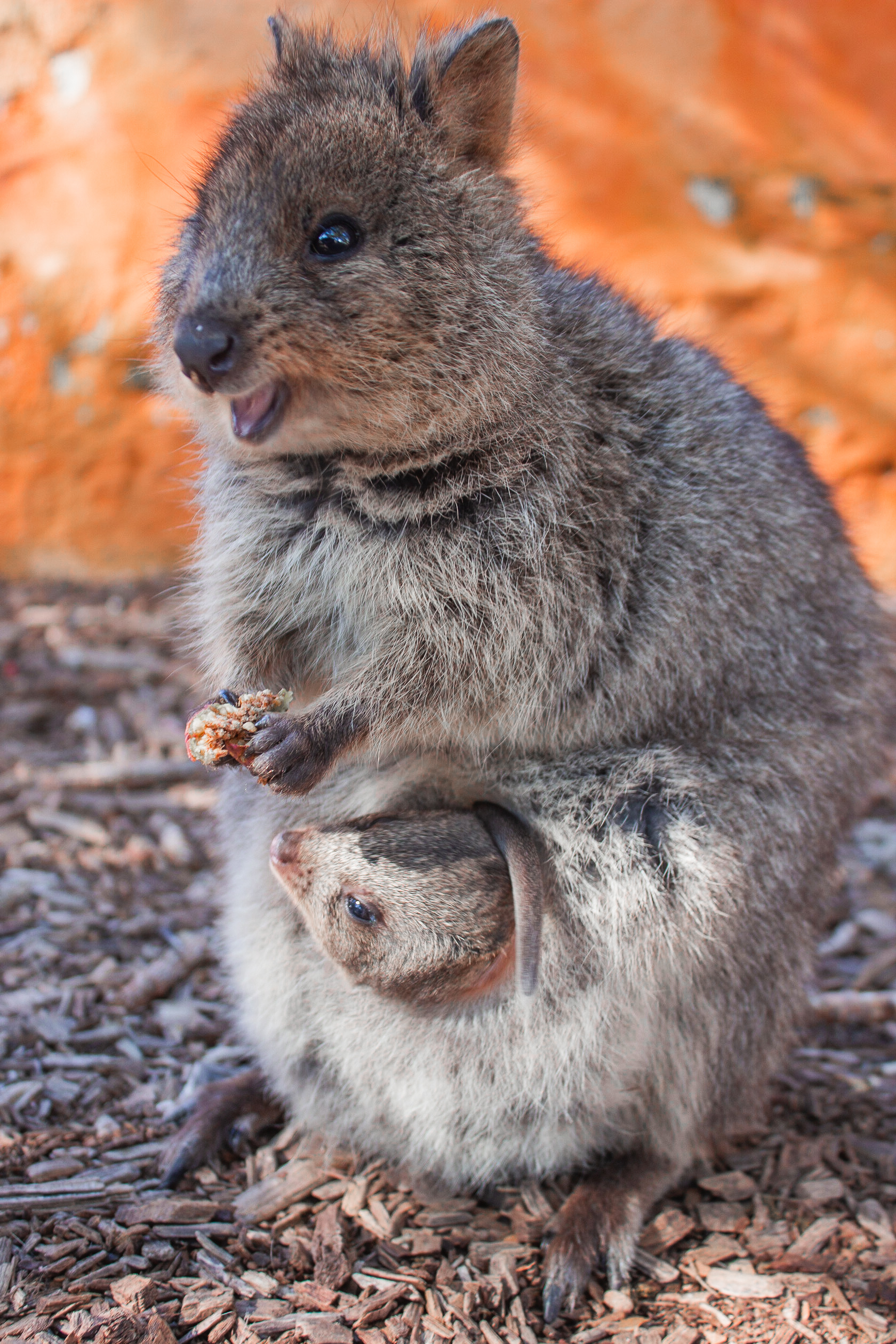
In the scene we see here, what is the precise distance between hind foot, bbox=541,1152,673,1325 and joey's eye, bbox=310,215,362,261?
2.43 metres

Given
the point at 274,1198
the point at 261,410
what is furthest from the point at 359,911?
the point at 261,410

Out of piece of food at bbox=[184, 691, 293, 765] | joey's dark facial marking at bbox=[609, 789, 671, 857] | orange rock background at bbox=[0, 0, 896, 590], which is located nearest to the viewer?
piece of food at bbox=[184, 691, 293, 765]

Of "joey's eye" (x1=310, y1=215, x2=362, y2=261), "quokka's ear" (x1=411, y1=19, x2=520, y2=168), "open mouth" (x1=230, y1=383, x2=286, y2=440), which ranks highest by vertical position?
"quokka's ear" (x1=411, y1=19, x2=520, y2=168)

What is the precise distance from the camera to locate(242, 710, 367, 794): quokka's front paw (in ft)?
8.88

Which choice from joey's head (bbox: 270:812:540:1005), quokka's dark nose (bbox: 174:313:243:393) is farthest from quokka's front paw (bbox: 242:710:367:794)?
quokka's dark nose (bbox: 174:313:243:393)

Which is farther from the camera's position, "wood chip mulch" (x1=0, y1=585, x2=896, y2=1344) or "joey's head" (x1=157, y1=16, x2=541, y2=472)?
"wood chip mulch" (x1=0, y1=585, x2=896, y2=1344)

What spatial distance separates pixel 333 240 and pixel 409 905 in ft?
5.06

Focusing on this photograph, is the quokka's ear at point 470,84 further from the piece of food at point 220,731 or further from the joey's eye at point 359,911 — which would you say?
the joey's eye at point 359,911

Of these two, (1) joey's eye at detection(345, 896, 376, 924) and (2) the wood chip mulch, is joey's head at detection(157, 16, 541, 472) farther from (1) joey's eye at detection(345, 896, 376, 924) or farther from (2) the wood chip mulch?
(2) the wood chip mulch

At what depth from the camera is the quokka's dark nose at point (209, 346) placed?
248cm

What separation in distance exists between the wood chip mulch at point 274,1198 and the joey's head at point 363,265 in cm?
191

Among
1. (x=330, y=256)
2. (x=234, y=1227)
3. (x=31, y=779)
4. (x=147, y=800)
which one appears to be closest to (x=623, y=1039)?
(x=234, y=1227)

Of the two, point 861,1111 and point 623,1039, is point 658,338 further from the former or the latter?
point 861,1111

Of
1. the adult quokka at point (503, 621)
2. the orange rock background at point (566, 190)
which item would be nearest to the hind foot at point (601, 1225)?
the adult quokka at point (503, 621)
